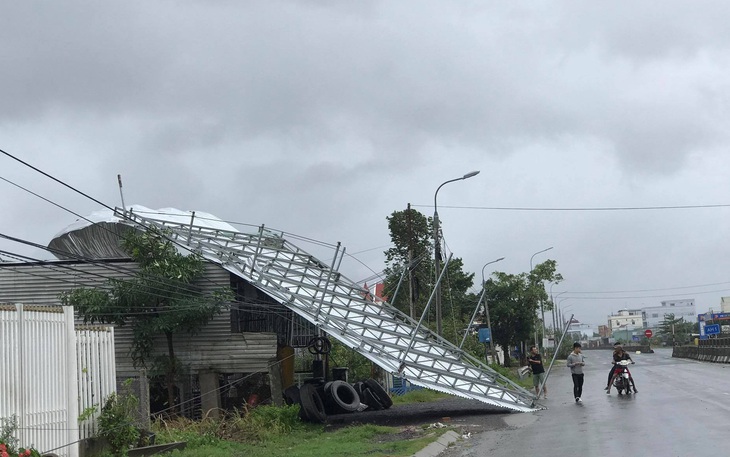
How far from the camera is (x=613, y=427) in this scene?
16719 mm

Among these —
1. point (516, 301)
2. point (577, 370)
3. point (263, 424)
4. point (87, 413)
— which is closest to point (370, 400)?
point (577, 370)

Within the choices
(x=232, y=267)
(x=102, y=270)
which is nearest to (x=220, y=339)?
(x=232, y=267)

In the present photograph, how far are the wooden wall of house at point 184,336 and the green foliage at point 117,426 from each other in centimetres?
1026

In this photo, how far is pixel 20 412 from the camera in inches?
461

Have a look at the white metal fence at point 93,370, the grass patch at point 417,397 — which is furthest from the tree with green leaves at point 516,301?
the white metal fence at point 93,370

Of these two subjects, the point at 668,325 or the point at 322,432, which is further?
the point at 668,325

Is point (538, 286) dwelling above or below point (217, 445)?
above

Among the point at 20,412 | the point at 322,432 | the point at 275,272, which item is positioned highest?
the point at 275,272

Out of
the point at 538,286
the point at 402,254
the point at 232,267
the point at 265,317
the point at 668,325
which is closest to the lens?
the point at 232,267

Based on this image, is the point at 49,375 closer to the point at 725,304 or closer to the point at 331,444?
the point at 331,444

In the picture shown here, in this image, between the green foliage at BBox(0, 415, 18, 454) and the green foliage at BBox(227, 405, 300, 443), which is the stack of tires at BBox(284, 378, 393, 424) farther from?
the green foliage at BBox(0, 415, 18, 454)

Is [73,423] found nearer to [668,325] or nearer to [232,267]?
[232,267]

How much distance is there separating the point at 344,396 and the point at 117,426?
12.0 meters

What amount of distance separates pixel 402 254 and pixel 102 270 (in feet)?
102
